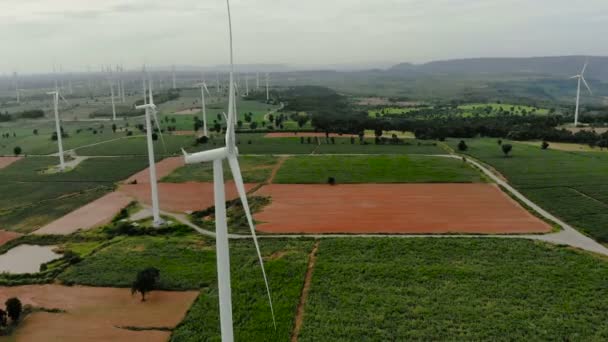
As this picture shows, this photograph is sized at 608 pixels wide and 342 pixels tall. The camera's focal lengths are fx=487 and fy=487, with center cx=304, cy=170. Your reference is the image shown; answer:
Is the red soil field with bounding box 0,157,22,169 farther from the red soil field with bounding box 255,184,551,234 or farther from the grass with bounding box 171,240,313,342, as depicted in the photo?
the grass with bounding box 171,240,313,342

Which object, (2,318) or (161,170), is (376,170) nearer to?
(161,170)

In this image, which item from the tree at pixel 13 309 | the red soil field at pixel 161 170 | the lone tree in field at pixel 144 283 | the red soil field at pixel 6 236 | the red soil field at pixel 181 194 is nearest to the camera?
the tree at pixel 13 309

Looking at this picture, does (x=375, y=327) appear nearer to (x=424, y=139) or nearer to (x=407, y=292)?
(x=407, y=292)

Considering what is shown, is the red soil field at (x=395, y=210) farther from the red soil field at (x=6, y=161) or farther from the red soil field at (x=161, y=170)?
the red soil field at (x=6, y=161)

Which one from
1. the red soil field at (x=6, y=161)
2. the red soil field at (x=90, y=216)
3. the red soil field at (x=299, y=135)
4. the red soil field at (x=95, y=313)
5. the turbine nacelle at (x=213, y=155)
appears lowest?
the red soil field at (x=95, y=313)

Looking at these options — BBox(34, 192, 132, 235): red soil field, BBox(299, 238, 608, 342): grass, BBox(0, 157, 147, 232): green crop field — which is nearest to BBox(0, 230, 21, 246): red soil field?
BBox(0, 157, 147, 232): green crop field

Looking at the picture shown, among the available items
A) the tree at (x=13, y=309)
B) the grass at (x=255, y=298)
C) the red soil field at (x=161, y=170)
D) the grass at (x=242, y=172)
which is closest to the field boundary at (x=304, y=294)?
the grass at (x=255, y=298)

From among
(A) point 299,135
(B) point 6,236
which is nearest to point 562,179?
(A) point 299,135
